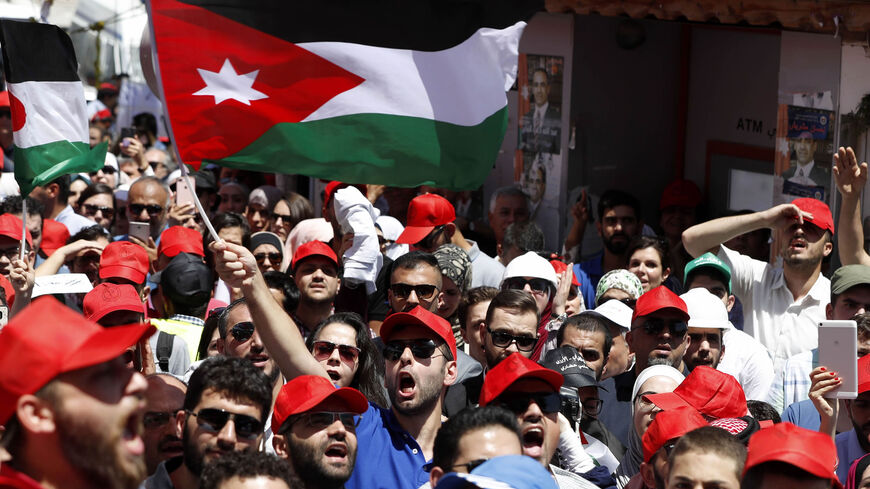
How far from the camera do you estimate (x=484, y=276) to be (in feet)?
27.0

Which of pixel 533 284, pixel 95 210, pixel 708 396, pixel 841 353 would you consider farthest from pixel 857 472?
pixel 95 210

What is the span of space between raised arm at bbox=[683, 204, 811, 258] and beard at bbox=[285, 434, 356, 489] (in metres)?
3.35

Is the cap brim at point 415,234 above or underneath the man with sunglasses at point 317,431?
above

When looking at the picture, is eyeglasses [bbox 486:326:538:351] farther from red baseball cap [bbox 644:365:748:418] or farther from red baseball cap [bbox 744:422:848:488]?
red baseball cap [bbox 744:422:848:488]

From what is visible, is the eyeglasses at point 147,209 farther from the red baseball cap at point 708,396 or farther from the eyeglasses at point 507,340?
the red baseball cap at point 708,396

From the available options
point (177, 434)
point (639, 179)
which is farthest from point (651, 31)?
point (177, 434)

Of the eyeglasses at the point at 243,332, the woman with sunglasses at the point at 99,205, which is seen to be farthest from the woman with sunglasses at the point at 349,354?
the woman with sunglasses at the point at 99,205

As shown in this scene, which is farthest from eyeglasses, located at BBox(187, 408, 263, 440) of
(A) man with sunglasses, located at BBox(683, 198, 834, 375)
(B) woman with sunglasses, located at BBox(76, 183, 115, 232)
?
(B) woman with sunglasses, located at BBox(76, 183, 115, 232)

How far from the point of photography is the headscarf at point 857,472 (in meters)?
4.52

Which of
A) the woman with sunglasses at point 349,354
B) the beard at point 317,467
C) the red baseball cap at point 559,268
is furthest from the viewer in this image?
the red baseball cap at point 559,268

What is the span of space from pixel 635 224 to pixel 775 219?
254cm

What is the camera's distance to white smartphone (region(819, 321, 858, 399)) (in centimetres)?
482

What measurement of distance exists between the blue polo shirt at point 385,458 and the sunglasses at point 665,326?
1828 mm

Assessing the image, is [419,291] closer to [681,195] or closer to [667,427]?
[667,427]
